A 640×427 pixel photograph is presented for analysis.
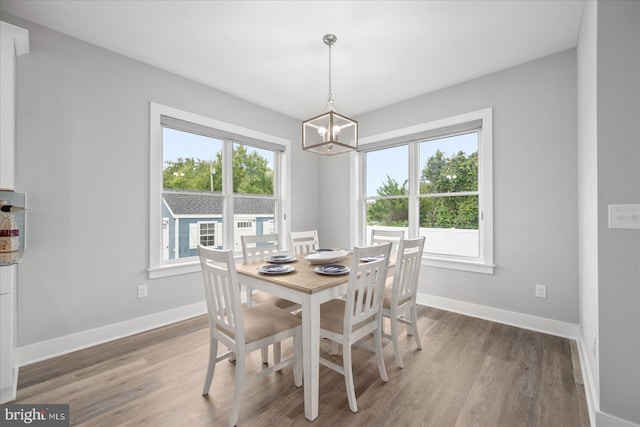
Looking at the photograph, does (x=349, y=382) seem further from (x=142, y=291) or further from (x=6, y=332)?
(x=142, y=291)

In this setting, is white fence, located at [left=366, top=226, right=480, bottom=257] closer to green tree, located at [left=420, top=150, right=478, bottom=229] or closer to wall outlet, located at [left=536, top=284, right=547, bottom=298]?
green tree, located at [left=420, top=150, right=478, bottom=229]

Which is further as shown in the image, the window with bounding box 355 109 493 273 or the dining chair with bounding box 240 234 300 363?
the window with bounding box 355 109 493 273

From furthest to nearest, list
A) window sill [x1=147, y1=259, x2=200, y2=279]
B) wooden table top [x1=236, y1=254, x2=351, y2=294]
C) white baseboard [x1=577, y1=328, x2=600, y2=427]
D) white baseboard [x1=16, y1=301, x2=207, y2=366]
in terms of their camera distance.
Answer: window sill [x1=147, y1=259, x2=200, y2=279]
white baseboard [x1=16, y1=301, x2=207, y2=366]
wooden table top [x1=236, y1=254, x2=351, y2=294]
white baseboard [x1=577, y1=328, x2=600, y2=427]

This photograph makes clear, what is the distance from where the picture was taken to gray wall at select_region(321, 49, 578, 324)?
2.65 metres

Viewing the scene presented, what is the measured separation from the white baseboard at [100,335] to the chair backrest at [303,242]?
1291mm

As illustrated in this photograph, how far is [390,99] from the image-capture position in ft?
12.3

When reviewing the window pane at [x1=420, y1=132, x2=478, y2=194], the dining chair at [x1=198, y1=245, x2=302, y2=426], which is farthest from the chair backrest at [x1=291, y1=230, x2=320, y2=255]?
the window pane at [x1=420, y1=132, x2=478, y2=194]

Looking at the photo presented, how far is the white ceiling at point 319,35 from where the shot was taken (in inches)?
83.3

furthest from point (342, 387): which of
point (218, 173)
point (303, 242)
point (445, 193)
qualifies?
point (218, 173)

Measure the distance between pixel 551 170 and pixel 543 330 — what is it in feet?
5.07

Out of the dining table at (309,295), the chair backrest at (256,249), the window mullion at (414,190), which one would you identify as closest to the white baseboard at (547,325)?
the window mullion at (414,190)

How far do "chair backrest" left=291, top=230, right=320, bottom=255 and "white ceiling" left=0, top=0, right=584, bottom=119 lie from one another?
176cm

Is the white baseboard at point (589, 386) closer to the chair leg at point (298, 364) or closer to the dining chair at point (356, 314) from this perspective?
the dining chair at point (356, 314)
